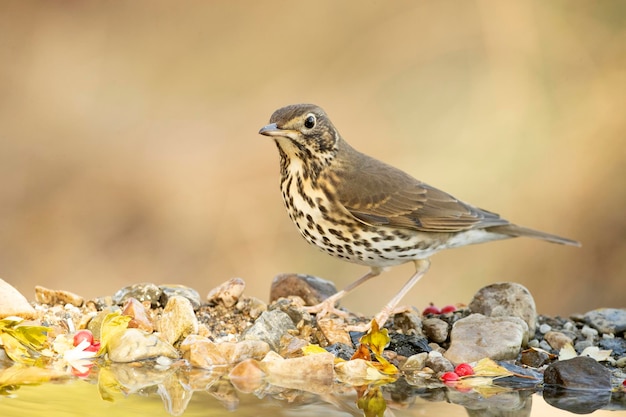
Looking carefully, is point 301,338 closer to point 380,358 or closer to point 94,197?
point 380,358

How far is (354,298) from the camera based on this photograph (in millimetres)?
7789

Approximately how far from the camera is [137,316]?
4.54 metres

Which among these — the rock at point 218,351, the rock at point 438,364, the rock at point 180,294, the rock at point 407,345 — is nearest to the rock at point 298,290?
the rock at point 180,294

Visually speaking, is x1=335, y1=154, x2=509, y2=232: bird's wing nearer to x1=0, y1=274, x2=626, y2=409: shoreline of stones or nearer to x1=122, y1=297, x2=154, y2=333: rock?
x1=0, y1=274, x2=626, y2=409: shoreline of stones

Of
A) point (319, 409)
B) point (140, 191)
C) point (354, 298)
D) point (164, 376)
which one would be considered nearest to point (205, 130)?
point (140, 191)

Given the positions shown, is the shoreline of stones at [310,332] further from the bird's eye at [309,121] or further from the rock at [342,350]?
the bird's eye at [309,121]

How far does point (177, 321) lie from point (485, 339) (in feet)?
5.00

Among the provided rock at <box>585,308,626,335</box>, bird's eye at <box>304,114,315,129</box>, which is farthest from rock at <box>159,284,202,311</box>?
rock at <box>585,308,626,335</box>

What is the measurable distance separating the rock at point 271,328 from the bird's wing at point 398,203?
722 mm

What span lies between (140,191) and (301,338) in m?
4.82

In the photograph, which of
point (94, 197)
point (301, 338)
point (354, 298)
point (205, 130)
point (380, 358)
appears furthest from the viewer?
point (205, 130)

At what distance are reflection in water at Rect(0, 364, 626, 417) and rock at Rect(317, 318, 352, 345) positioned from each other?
2.02 ft

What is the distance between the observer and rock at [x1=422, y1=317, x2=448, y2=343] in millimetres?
4707

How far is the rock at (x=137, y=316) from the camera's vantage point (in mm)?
4504
